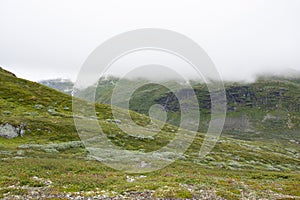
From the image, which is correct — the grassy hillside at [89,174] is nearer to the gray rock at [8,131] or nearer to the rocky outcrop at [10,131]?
the rocky outcrop at [10,131]

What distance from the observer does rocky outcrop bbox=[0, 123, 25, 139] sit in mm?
46562

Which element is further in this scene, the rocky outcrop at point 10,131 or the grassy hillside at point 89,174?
the rocky outcrop at point 10,131

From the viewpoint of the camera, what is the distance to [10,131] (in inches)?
1871

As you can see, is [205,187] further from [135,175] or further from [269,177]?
[269,177]

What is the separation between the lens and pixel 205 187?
83.2ft

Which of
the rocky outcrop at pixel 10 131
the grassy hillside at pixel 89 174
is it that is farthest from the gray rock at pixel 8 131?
the grassy hillside at pixel 89 174

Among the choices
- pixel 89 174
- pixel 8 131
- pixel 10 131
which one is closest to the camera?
pixel 89 174

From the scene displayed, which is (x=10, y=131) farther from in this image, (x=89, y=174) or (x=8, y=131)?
(x=89, y=174)

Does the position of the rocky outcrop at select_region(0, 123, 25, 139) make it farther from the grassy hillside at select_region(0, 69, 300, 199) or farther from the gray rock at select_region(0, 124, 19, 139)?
the grassy hillside at select_region(0, 69, 300, 199)

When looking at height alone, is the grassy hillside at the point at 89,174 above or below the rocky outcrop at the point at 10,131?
below

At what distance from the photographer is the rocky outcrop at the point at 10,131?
46.6 m

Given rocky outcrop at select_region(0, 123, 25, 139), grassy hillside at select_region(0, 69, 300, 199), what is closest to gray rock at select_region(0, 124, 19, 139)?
rocky outcrop at select_region(0, 123, 25, 139)

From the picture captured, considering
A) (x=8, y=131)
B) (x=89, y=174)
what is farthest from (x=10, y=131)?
(x=89, y=174)

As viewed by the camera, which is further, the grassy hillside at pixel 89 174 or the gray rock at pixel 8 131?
the gray rock at pixel 8 131
